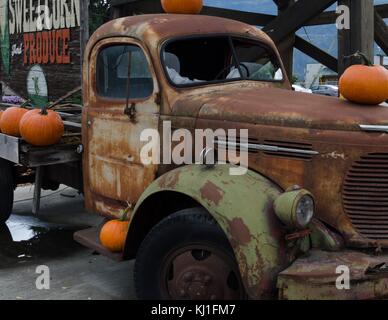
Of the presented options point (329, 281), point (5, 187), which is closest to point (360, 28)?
point (329, 281)

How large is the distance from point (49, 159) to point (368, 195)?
289cm

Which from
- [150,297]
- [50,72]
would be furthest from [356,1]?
[50,72]

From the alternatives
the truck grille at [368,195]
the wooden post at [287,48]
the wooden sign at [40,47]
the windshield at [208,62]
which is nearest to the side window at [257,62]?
the windshield at [208,62]

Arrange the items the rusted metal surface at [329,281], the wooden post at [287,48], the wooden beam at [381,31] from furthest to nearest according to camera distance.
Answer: the wooden post at [287,48], the wooden beam at [381,31], the rusted metal surface at [329,281]

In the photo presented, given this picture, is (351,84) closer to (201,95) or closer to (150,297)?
(201,95)

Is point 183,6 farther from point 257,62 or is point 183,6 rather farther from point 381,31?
point 381,31

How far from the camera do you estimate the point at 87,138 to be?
4.48 metres

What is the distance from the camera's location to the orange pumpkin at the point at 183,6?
14.6 feet

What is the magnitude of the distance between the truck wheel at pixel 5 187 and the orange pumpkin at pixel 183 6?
2550mm

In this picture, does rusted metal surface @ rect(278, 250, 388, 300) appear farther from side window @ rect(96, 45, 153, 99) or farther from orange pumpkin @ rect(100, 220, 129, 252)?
side window @ rect(96, 45, 153, 99)

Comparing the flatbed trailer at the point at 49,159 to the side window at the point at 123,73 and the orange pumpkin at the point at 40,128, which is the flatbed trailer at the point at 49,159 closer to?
the orange pumpkin at the point at 40,128

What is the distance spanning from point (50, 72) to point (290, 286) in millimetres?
6911

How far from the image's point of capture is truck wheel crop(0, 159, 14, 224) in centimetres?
571

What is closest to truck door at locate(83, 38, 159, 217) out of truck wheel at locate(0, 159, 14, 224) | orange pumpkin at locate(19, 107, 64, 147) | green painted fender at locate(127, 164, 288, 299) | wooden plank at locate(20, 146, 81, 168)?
wooden plank at locate(20, 146, 81, 168)
